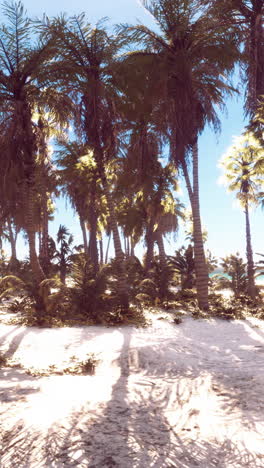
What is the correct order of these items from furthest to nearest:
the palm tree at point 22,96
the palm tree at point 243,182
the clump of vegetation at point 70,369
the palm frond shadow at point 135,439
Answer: the palm tree at point 243,182, the palm tree at point 22,96, the clump of vegetation at point 70,369, the palm frond shadow at point 135,439

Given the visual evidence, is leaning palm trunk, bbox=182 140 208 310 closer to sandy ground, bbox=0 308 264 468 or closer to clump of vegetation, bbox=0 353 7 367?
sandy ground, bbox=0 308 264 468

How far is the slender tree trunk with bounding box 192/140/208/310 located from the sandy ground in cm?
534

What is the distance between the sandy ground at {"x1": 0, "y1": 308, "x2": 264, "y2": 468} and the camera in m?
3.15

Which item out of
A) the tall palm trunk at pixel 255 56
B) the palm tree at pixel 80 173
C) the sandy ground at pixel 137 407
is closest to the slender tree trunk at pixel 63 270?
the palm tree at pixel 80 173

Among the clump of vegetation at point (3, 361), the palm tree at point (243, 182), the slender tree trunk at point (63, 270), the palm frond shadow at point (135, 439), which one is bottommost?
the palm frond shadow at point (135, 439)

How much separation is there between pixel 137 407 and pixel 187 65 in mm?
11496

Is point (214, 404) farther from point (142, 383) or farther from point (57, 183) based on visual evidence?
point (57, 183)

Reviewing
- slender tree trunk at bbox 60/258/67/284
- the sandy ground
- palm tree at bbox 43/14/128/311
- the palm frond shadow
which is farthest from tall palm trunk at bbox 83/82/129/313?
slender tree trunk at bbox 60/258/67/284

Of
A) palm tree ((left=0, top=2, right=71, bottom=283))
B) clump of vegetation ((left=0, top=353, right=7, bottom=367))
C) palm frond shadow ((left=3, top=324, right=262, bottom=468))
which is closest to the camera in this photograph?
palm frond shadow ((left=3, top=324, right=262, bottom=468))

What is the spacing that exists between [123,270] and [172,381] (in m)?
7.52

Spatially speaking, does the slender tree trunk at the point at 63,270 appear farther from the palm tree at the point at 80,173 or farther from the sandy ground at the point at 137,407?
the sandy ground at the point at 137,407

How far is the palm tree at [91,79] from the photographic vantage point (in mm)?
12000

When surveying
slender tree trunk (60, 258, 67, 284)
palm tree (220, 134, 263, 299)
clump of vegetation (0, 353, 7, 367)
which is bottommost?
clump of vegetation (0, 353, 7, 367)

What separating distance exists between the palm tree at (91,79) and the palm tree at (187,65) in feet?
5.34
